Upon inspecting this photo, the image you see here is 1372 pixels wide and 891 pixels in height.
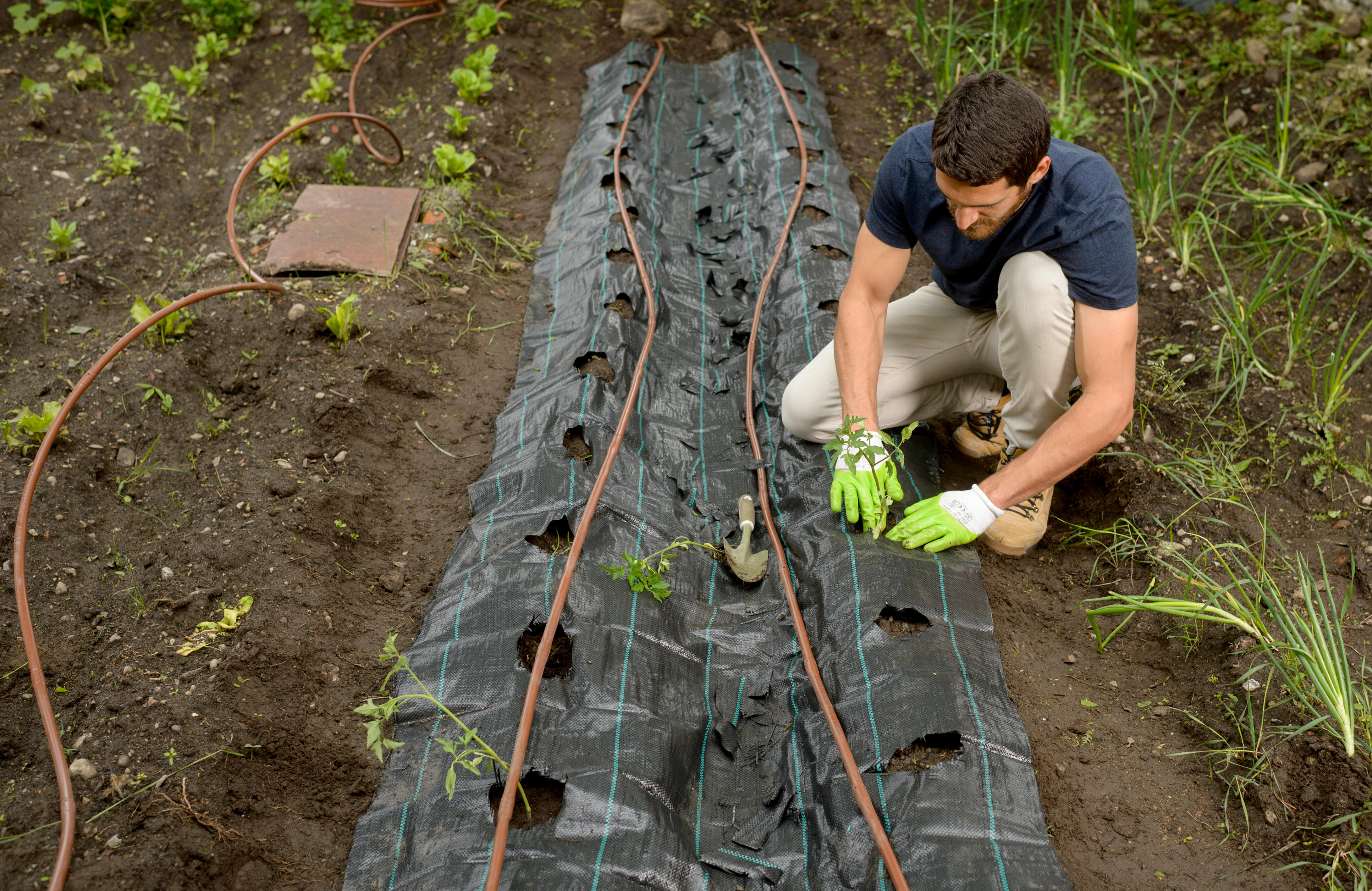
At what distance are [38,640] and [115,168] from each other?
7.85 ft

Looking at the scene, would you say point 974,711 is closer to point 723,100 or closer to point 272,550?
point 272,550

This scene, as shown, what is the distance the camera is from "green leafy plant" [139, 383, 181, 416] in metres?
2.44

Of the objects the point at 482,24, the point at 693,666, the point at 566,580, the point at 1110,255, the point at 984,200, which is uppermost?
the point at 984,200

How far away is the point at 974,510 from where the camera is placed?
77.9 inches

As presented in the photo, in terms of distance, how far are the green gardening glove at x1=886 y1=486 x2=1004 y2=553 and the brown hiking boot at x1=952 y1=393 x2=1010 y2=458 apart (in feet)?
1.49

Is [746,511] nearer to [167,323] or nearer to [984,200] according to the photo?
[984,200]

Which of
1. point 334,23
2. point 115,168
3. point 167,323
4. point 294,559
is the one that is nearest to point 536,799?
point 294,559

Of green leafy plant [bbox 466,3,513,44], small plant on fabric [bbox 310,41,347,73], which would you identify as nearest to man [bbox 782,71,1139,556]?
green leafy plant [bbox 466,3,513,44]

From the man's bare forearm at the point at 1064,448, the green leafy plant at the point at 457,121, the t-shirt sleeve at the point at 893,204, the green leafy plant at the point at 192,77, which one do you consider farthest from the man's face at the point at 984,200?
the green leafy plant at the point at 192,77

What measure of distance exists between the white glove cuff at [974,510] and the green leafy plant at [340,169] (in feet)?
9.19

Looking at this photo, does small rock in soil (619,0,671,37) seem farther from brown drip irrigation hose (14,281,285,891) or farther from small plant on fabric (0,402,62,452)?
small plant on fabric (0,402,62,452)

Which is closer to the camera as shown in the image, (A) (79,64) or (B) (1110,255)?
(B) (1110,255)

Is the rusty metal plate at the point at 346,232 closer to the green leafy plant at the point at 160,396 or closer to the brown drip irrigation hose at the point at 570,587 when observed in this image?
the green leafy plant at the point at 160,396

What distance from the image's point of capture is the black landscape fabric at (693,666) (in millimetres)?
1604
